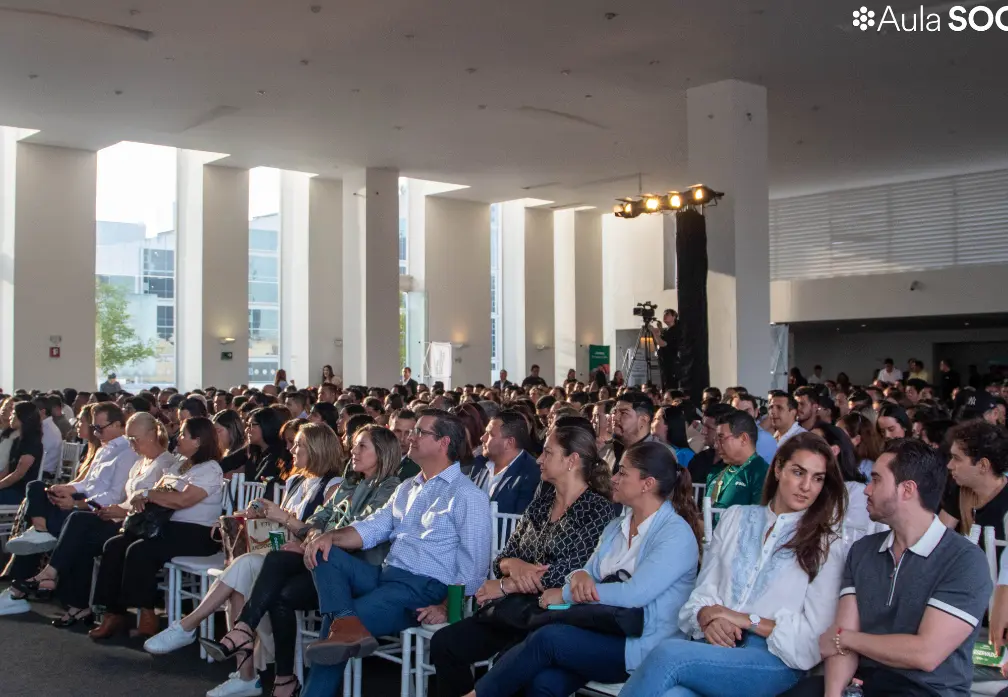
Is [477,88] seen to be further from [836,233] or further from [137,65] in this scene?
[836,233]

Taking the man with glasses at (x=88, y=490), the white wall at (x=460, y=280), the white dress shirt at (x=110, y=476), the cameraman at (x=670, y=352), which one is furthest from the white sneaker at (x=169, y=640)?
the white wall at (x=460, y=280)

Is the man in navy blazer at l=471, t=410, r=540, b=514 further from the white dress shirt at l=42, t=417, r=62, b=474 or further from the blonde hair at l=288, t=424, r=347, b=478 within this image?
the white dress shirt at l=42, t=417, r=62, b=474

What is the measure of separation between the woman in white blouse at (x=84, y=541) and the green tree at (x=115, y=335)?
14.4 m

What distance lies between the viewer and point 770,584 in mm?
3047

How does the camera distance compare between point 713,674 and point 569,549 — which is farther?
point 569,549

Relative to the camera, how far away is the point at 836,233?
20031 millimetres

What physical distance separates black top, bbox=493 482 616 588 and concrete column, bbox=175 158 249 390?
48.6ft

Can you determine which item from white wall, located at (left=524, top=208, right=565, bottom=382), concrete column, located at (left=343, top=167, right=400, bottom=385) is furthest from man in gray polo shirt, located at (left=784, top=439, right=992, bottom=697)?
white wall, located at (left=524, top=208, right=565, bottom=382)

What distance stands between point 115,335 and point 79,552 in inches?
701

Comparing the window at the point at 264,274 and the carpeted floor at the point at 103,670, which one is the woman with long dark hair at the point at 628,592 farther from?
the window at the point at 264,274

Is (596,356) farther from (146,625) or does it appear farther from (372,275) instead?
(146,625)

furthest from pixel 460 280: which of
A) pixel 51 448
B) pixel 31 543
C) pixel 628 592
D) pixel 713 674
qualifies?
pixel 713 674

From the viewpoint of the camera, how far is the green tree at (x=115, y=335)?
2038 cm

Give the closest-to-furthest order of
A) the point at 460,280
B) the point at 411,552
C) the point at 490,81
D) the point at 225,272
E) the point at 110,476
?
the point at 411,552 < the point at 110,476 < the point at 490,81 < the point at 225,272 < the point at 460,280
